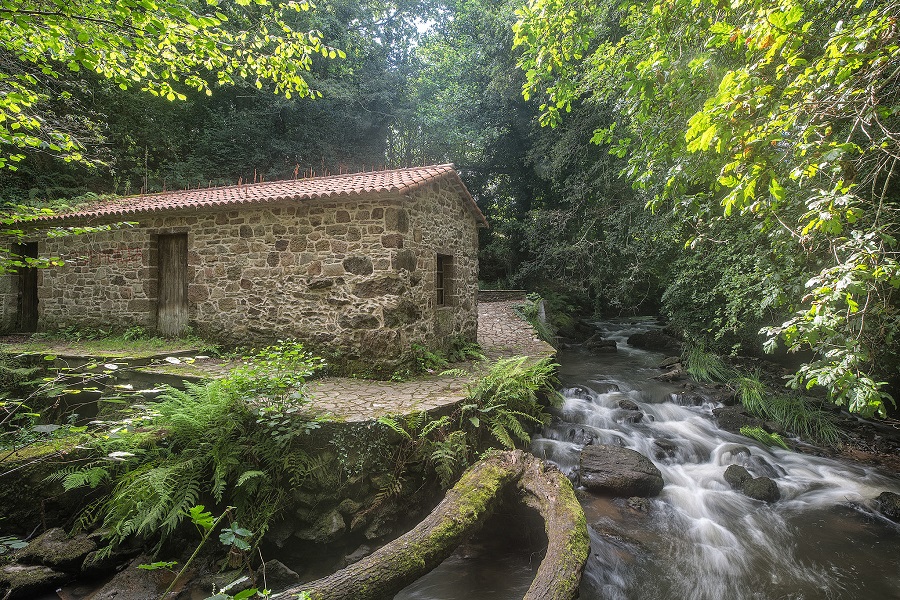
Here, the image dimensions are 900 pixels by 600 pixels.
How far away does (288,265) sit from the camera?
6637 millimetres

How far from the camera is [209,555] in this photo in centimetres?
383

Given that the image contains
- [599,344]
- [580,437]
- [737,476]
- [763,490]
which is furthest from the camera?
[599,344]

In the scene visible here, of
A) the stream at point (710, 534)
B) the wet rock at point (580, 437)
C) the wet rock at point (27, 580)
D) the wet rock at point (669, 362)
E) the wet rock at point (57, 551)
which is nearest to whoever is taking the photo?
the wet rock at point (27, 580)

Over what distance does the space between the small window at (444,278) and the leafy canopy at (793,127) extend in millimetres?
2943

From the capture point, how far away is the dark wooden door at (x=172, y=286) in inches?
305

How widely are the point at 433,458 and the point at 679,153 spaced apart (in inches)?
172

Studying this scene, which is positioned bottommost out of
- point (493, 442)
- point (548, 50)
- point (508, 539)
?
point (508, 539)

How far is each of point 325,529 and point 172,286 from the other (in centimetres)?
617

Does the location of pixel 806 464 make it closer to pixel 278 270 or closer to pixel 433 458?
pixel 433 458

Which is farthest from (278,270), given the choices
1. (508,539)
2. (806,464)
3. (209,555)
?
(806,464)

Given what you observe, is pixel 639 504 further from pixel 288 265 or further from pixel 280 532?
pixel 288 265

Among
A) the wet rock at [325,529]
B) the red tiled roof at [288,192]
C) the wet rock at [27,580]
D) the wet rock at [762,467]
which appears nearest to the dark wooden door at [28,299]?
the red tiled roof at [288,192]

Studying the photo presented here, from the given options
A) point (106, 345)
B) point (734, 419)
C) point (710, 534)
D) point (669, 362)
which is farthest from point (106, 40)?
point (669, 362)

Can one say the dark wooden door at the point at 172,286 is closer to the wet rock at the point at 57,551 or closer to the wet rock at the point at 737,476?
the wet rock at the point at 57,551
